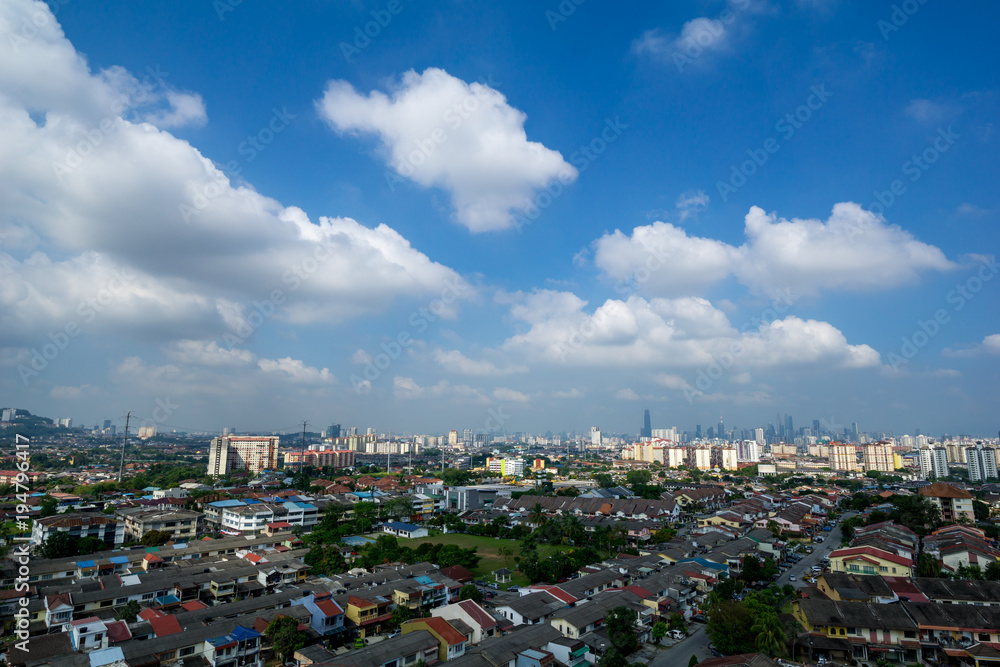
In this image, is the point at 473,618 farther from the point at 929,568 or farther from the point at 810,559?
the point at 810,559

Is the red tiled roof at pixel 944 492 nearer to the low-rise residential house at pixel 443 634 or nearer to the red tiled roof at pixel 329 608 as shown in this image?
the low-rise residential house at pixel 443 634

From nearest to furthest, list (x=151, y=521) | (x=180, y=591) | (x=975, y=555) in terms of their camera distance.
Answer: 1. (x=180, y=591)
2. (x=975, y=555)
3. (x=151, y=521)

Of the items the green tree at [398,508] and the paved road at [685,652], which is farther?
the green tree at [398,508]

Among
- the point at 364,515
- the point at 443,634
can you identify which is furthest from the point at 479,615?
the point at 364,515

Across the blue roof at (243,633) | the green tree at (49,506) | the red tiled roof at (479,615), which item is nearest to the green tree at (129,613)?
the blue roof at (243,633)

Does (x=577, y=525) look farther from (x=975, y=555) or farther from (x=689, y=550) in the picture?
(x=975, y=555)

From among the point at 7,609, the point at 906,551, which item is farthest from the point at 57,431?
the point at 906,551

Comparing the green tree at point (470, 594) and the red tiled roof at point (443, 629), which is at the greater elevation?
the red tiled roof at point (443, 629)
